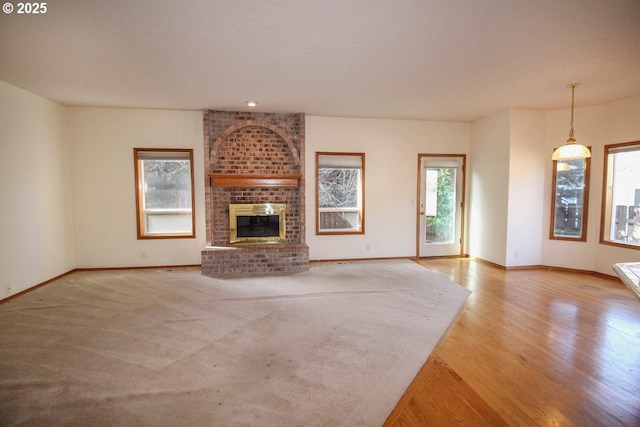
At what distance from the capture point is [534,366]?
2443 mm

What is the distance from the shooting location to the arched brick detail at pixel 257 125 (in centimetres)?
531

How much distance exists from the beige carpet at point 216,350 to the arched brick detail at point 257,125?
7.44 ft

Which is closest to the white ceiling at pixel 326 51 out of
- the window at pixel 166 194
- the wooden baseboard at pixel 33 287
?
the window at pixel 166 194

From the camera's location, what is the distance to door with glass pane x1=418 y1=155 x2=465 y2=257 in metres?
6.20

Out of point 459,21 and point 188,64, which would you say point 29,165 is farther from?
point 459,21

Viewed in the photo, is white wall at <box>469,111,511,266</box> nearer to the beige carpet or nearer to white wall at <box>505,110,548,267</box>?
white wall at <box>505,110,548,267</box>

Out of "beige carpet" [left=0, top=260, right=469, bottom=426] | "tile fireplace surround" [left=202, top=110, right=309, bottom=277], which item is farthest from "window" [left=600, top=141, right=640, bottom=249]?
"tile fireplace surround" [left=202, top=110, right=309, bottom=277]

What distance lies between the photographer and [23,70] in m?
3.46

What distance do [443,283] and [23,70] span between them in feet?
19.1

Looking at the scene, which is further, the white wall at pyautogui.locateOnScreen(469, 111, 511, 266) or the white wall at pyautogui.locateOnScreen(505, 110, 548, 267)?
the white wall at pyautogui.locateOnScreen(469, 111, 511, 266)

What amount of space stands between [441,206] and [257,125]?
3894mm

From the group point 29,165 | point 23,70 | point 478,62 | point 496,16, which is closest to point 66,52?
point 23,70

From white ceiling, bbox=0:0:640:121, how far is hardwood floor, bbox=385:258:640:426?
269 cm

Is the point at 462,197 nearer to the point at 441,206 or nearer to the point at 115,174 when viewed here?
the point at 441,206
